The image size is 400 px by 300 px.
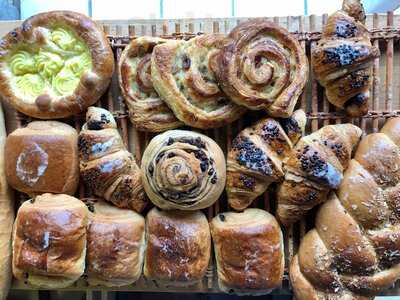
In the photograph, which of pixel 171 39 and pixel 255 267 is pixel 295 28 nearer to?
pixel 171 39

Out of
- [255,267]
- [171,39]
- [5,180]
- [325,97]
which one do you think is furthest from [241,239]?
[5,180]

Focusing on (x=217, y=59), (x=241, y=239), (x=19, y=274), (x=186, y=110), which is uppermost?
(x=217, y=59)

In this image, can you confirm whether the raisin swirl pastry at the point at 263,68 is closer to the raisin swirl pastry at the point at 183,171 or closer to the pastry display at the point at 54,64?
the raisin swirl pastry at the point at 183,171

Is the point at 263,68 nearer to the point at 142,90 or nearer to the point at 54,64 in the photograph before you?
the point at 142,90

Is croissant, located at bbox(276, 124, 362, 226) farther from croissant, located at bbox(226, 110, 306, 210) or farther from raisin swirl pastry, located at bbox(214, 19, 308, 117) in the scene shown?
raisin swirl pastry, located at bbox(214, 19, 308, 117)

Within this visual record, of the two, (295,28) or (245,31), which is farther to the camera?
(295,28)

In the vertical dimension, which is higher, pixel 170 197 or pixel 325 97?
pixel 325 97

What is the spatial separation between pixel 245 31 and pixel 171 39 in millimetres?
301

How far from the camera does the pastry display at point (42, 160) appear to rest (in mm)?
1724

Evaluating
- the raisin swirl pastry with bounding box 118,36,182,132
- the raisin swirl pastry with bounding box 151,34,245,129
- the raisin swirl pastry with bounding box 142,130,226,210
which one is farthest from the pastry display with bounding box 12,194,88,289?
the raisin swirl pastry with bounding box 151,34,245,129

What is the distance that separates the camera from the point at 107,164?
168 centimetres

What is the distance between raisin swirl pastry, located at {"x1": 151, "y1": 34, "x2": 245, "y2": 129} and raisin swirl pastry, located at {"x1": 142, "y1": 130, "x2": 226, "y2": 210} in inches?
3.0

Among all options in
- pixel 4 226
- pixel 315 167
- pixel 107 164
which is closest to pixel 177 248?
pixel 107 164

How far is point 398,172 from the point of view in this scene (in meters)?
1.63
